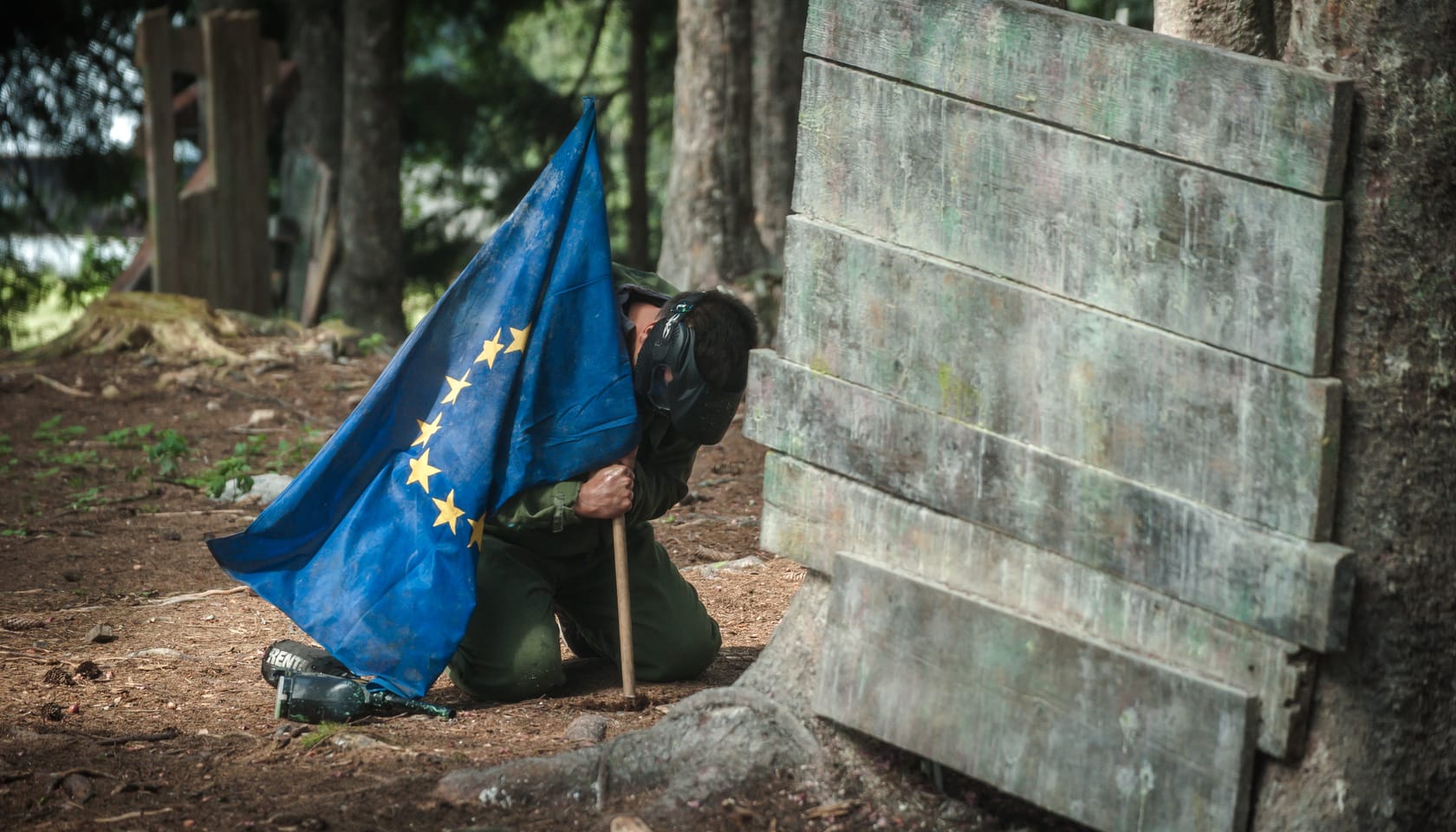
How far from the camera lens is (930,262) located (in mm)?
2902

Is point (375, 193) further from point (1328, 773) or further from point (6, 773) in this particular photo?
point (1328, 773)

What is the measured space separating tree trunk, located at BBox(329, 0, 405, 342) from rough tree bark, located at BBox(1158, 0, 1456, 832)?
9.32m

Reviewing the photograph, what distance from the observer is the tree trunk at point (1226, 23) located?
3.32 m

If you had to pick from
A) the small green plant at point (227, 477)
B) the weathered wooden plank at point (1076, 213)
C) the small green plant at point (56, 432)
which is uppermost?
the weathered wooden plank at point (1076, 213)

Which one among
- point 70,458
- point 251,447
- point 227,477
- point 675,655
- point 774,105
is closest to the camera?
point 675,655

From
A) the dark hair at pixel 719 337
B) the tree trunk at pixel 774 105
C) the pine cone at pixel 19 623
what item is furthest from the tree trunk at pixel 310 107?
the dark hair at pixel 719 337

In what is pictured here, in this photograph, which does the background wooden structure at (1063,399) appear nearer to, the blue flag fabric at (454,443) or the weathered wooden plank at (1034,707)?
the weathered wooden plank at (1034,707)

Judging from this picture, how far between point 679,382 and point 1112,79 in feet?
5.19

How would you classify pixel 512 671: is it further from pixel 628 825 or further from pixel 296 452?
pixel 296 452

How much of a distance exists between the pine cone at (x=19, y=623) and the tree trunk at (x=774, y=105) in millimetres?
6875

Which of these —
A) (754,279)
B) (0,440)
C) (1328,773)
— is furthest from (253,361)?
(1328,773)

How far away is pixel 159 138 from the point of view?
1009 cm

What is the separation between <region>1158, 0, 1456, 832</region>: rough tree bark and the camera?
248cm

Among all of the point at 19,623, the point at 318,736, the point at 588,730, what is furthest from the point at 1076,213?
the point at 19,623
